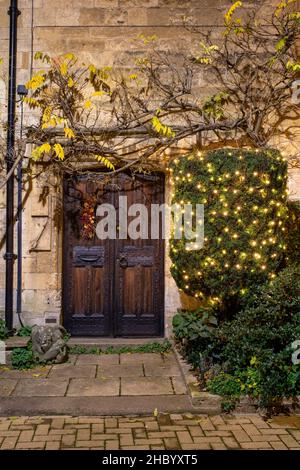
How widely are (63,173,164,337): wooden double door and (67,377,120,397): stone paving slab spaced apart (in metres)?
1.46

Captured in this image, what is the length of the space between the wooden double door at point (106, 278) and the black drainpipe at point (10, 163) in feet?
2.37

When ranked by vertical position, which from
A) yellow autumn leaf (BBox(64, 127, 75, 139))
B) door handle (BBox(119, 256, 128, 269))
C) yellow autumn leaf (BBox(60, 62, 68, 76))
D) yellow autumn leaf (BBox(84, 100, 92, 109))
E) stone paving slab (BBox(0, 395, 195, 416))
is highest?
yellow autumn leaf (BBox(60, 62, 68, 76))

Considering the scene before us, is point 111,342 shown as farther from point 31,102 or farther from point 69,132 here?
point 31,102

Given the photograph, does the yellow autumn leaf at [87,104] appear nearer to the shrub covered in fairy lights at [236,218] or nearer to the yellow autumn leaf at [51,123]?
the yellow autumn leaf at [51,123]

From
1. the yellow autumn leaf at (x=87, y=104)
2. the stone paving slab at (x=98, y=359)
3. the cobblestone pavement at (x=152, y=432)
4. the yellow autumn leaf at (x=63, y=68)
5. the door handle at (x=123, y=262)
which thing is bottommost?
the cobblestone pavement at (x=152, y=432)

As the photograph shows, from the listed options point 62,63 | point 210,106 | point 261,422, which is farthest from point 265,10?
point 261,422

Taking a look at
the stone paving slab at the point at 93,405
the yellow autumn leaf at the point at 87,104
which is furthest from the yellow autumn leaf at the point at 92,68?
the stone paving slab at the point at 93,405

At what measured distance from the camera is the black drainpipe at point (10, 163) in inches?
261

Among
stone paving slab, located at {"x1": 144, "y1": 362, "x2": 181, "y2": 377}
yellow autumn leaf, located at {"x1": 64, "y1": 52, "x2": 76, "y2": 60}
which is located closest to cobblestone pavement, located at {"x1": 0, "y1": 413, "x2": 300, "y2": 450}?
stone paving slab, located at {"x1": 144, "y1": 362, "x2": 181, "y2": 377}

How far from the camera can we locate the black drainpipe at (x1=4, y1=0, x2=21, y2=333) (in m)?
6.64

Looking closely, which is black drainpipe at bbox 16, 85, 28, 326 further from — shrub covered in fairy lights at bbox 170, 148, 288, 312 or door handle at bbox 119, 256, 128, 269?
shrub covered in fairy lights at bbox 170, 148, 288, 312

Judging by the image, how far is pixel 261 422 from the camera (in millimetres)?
4551

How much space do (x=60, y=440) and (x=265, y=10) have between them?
19.6 ft
